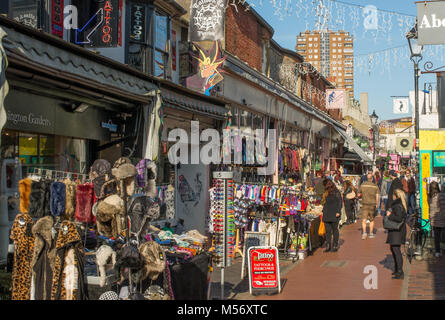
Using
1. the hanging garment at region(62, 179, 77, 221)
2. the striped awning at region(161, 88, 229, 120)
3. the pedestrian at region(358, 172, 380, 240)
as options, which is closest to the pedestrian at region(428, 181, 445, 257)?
the pedestrian at region(358, 172, 380, 240)

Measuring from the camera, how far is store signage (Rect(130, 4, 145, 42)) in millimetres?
11617

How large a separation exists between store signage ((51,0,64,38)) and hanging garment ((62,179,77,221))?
3956mm

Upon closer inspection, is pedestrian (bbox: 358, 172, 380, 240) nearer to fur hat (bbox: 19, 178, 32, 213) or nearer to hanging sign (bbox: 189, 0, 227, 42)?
hanging sign (bbox: 189, 0, 227, 42)

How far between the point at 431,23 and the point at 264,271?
6.18 meters

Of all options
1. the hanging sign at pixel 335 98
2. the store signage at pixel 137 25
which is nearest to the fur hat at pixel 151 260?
the store signage at pixel 137 25

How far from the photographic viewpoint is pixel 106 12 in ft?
34.8

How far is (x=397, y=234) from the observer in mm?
9992

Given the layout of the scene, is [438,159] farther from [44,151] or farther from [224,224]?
[44,151]

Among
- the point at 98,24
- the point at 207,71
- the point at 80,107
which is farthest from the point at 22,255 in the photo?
the point at 207,71
